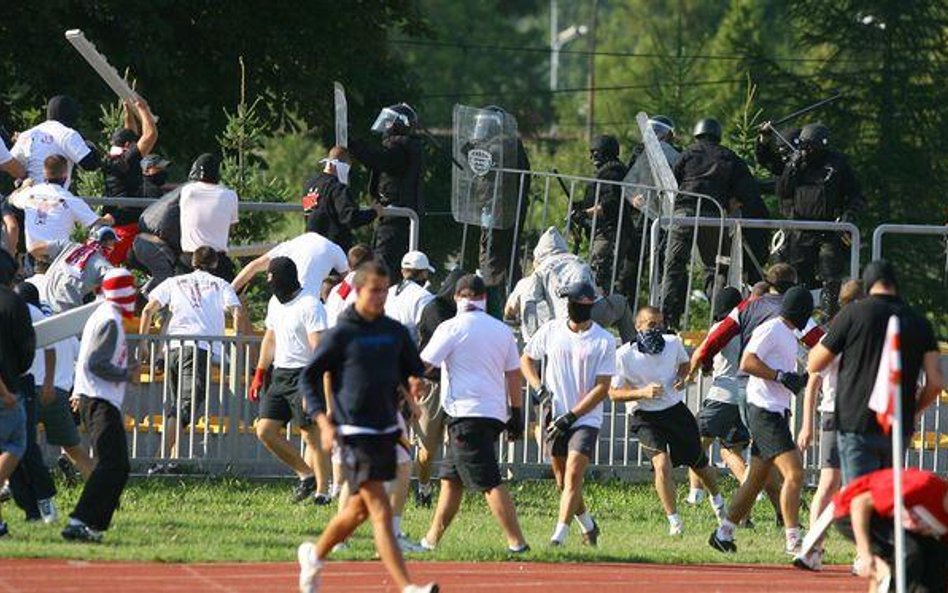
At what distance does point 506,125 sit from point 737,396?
4.98 m

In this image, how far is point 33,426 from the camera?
16.8 meters

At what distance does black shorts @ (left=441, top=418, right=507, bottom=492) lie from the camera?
15.9 metres

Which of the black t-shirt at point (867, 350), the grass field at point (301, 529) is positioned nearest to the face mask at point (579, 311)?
the grass field at point (301, 529)

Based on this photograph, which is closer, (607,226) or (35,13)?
(607,226)

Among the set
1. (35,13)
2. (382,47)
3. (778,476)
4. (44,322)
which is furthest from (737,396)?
(382,47)

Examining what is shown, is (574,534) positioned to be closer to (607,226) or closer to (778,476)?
(778,476)

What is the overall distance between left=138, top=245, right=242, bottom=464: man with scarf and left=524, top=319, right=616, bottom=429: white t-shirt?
3.60 m

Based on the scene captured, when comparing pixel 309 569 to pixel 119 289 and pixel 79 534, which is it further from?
pixel 119 289

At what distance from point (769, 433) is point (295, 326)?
11.4 feet

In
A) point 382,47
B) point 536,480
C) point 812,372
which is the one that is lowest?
point 536,480

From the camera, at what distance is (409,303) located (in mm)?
19000

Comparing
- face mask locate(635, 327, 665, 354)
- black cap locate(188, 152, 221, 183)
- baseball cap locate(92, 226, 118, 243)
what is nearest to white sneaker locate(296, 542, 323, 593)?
face mask locate(635, 327, 665, 354)

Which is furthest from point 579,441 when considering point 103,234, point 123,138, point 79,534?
point 123,138

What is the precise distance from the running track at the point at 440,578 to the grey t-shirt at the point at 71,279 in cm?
489
